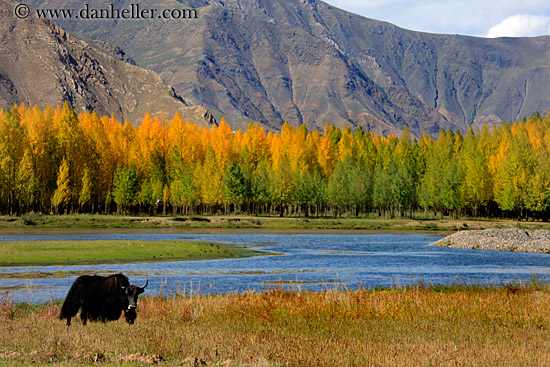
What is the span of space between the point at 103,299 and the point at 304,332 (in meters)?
6.06

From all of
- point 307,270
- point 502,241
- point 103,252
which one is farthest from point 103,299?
point 502,241

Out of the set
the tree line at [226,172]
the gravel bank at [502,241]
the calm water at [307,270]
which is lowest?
the calm water at [307,270]

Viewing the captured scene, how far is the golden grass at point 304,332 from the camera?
49.3ft

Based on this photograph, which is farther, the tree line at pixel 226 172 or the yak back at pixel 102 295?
the tree line at pixel 226 172

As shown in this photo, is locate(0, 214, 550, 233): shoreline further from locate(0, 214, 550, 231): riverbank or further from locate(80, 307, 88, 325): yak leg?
locate(80, 307, 88, 325): yak leg

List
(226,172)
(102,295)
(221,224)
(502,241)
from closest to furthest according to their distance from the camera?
(102,295) < (502,241) < (221,224) < (226,172)

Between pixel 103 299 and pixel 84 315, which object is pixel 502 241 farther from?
pixel 103 299

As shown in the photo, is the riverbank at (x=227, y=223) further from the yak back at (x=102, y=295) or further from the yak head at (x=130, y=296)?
the yak head at (x=130, y=296)

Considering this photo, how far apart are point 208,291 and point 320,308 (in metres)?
9.89

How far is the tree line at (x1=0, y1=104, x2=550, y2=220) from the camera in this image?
99750mm

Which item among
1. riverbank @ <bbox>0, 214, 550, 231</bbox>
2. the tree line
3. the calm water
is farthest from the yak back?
the tree line

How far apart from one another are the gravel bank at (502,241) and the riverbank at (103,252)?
2888 cm

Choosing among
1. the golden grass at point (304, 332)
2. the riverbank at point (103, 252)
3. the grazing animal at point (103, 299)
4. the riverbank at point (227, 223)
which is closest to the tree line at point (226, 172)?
the riverbank at point (227, 223)

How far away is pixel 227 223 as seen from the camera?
99.9 meters
